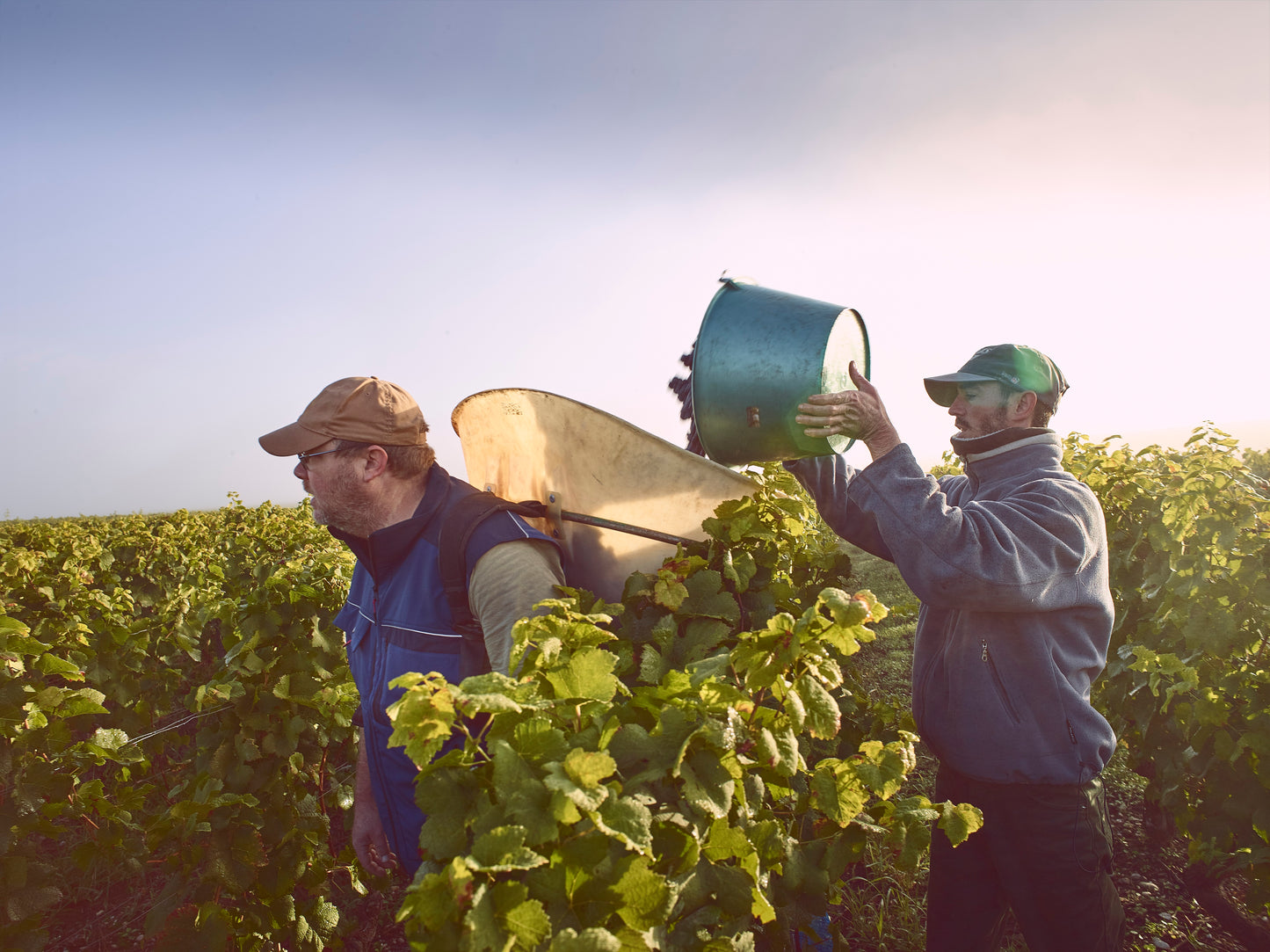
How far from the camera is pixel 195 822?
2.80 meters

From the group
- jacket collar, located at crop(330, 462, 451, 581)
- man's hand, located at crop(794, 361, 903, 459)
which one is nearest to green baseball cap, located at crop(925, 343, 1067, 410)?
man's hand, located at crop(794, 361, 903, 459)

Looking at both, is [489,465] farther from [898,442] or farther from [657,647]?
[898,442]

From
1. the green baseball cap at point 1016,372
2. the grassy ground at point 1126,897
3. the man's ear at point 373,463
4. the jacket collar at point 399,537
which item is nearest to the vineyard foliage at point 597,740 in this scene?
the grassy ground at point 1126,897

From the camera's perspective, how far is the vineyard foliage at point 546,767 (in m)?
0.85

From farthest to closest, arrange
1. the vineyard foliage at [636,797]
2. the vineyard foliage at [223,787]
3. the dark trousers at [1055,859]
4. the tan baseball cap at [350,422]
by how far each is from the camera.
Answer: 1. the vineyard foliage at [223,787]
2. the tan baseball cap at [350,422]
3. the dark trousers at [1055,859]
4. the vineyard foliage at [636,797]

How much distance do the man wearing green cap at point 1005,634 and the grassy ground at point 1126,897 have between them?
0.37 metres

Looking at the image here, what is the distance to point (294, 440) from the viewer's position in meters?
2.09

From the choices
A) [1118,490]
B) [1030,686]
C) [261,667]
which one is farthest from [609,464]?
[1118,490]

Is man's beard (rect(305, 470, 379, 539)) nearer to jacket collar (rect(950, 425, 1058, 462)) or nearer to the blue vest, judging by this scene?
the blue vest

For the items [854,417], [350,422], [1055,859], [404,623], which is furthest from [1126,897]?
[350,422]

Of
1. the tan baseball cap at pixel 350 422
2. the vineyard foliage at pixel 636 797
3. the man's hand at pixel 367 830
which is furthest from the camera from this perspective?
the man's hand at pixel 367 830

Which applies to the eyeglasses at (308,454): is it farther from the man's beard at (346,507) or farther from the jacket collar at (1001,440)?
the jacket collar at (1001,440)

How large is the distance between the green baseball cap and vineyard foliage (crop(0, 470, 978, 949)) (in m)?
0.70

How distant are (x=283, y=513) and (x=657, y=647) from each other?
27.2 feet
